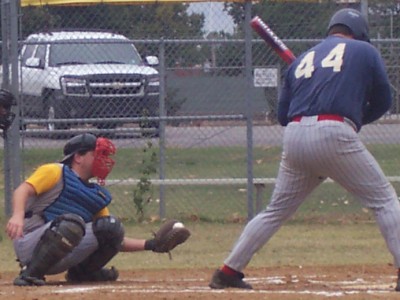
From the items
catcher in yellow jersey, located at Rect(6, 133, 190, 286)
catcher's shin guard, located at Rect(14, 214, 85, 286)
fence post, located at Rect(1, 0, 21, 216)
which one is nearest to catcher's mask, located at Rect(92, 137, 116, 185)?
catcher in yellow jersey, located at Rect(6, 133, 190, 286)

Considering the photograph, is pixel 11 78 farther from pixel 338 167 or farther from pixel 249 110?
pixel 338 167

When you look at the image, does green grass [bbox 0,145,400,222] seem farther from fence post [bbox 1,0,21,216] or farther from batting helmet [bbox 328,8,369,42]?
batting helmet [bbox 328,8,369,42]

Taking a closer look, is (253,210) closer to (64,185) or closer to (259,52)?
(259,52)

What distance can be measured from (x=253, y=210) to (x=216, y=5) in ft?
6.97

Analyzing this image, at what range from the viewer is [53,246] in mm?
Answer: 6828

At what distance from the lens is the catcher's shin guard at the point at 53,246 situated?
676cm

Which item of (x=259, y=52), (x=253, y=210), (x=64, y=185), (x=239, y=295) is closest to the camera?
(x=239, y=295)

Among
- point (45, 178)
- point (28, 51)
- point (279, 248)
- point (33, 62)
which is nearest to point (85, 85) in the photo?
point (33, 62)

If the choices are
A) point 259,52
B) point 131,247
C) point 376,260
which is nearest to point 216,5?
point 259,52

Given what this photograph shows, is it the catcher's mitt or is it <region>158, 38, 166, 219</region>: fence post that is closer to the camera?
the catcher's mitt

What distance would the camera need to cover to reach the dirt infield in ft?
20.9

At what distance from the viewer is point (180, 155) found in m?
11.8

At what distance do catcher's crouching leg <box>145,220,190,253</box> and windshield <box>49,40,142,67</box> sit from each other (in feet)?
13.6

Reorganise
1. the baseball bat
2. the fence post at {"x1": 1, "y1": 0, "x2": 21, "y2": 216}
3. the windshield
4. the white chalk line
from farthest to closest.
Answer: the windshield
the fence post at {"x1": 1, "y1": 0, "x2": 21, "y2": 216}
the baseball bat
the white chalk line
